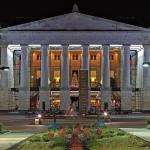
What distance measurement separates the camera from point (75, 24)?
118 meters

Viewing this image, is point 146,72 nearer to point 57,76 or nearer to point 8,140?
point 57,76

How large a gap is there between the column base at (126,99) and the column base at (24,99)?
742 inches

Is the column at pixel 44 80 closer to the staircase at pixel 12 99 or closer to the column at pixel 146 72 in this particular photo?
the staircase at pixel 12 99

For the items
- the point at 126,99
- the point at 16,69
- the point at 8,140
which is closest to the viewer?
the point at 8,140

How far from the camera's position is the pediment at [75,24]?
117125mm

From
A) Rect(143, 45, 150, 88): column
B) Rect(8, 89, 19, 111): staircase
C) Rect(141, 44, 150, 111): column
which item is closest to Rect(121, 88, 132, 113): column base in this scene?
Rect(141, 44, 150, 111): column

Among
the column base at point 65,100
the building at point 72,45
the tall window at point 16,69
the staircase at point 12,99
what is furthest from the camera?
the tall window at point 16,69

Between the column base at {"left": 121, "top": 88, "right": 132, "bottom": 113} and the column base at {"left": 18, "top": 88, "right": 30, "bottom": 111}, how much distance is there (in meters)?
18.9

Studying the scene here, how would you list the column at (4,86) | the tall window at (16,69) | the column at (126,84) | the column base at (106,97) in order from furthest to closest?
the tall window at (16,69), the column at (4,86), the column at (126,84), the column base at (106,97)

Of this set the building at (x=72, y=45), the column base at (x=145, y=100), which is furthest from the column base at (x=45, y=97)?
the column base at (x=145, y=100)

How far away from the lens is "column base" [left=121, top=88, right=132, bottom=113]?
385 feet

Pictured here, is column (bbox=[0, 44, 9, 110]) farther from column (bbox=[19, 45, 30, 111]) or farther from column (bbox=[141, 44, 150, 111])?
column (bbox=[141, 44, 150, 111])

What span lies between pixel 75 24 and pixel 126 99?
59.2 feet

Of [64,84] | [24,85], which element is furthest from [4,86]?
[64,84]
